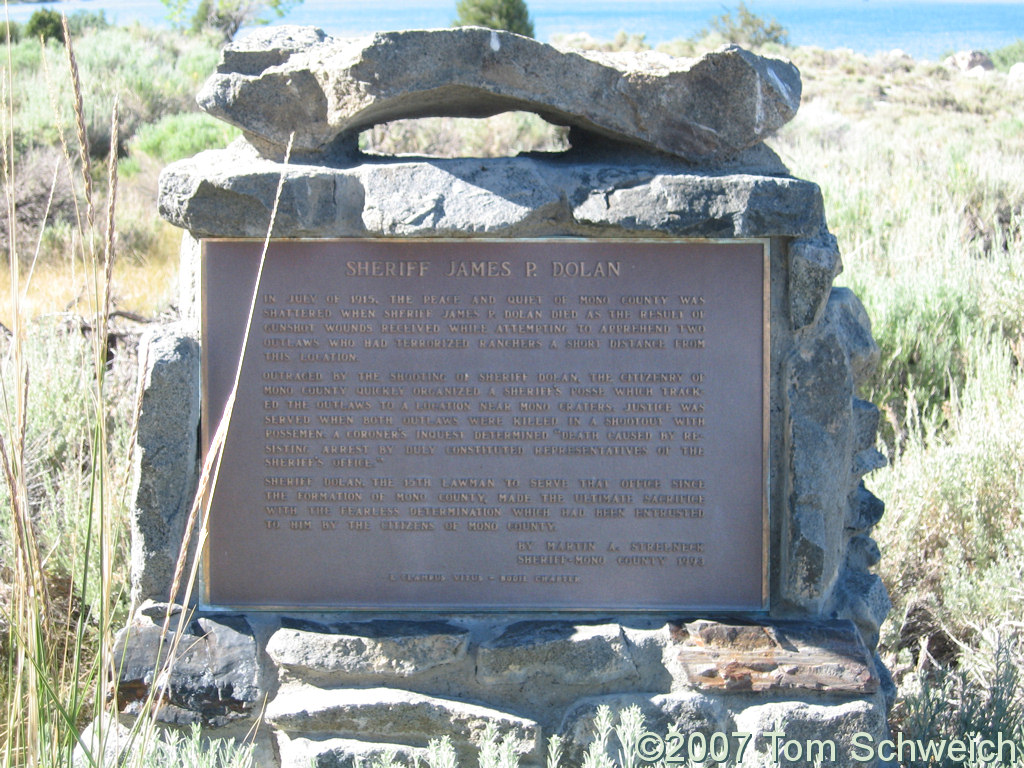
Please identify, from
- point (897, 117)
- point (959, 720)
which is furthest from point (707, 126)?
point (897, 117)

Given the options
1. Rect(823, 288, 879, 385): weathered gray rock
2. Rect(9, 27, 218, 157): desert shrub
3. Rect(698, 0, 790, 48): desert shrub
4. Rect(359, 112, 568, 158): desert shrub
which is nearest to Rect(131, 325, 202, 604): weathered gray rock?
Rect(823, 288, 879, 385): weathered gray rock

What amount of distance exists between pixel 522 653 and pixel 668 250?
3.86 feet

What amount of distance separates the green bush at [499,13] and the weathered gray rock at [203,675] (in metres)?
16.5

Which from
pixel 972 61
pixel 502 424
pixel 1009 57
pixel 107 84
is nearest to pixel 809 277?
pixel 502 424

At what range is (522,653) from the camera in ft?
8.64

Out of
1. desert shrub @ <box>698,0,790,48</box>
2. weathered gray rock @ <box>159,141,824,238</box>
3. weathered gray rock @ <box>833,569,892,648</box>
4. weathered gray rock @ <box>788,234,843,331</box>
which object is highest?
desert shrub @ <box>698,0,790,48</box>

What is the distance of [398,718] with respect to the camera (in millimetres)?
2621

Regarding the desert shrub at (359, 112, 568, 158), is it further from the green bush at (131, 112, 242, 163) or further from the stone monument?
the stone monument

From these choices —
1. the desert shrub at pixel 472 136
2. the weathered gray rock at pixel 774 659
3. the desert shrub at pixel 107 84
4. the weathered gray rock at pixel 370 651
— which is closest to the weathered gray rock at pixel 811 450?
the weathered gray rock at pixel 774 659

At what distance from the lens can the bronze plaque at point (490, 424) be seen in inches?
106

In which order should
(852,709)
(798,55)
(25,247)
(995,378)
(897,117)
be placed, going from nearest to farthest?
(852,709) < (995,378) < (25,247) < (897,117) < (798,55)

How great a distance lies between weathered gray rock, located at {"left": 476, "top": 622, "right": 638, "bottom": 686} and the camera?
2.63 metres

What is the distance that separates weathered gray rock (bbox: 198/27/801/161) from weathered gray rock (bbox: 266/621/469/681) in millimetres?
1358

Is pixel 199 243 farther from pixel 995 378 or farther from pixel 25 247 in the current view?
pixel 25 247
